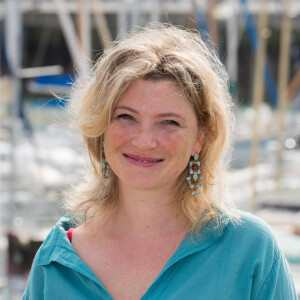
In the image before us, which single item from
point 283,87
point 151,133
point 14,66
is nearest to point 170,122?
point 151,133

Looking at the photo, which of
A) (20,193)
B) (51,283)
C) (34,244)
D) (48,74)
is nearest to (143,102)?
(51,283)

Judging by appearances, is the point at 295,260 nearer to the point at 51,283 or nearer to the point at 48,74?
the point at 51,283

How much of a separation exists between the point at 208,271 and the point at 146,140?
1.35 ft

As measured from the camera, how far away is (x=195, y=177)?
1.72 meters

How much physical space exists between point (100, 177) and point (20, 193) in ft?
17.9

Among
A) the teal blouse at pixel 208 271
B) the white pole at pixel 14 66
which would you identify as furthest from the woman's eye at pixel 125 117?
the white pole at pixel 14 66

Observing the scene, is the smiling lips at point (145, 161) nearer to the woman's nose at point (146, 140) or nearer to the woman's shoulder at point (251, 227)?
the woman's nose at point (146, 140)

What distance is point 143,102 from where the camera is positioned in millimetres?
1579

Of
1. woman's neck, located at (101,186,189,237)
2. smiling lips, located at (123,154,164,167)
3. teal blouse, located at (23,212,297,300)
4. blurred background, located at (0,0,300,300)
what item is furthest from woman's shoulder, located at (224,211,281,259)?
blurred background, located at (0,0,300,300)

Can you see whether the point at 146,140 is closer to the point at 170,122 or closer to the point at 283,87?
the point at 170,122

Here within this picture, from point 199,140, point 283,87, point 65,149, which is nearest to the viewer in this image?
point 199,140

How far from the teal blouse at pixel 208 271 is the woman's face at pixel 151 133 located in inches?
8.8

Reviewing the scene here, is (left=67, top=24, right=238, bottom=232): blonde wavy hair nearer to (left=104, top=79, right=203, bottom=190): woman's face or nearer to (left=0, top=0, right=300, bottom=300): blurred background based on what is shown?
(left=104, top=79, right=203, bottom=190): woman's face

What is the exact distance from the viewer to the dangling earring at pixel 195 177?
172cm
